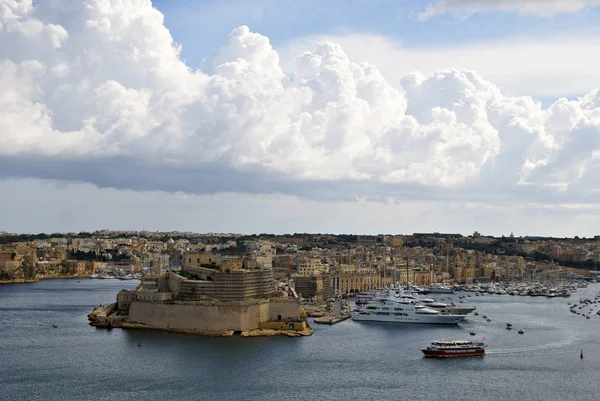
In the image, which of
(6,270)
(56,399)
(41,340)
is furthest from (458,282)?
(56,399)

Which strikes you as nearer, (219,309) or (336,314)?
(219,309)

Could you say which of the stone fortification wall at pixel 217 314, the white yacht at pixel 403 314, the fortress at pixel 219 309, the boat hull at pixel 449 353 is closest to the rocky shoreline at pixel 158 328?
the fortress at pixel 219 309

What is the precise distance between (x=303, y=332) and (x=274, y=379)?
33.2 feet

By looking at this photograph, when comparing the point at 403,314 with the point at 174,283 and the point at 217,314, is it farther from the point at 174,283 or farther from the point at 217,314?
the point at 174,283

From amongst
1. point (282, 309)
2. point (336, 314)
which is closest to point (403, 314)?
point (336, 314)

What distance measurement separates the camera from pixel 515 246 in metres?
131

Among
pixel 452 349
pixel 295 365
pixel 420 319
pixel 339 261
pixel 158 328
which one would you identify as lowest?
pixel 295 365

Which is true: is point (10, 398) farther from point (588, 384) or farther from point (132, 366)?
point (588, 384)

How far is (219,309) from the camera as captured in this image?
37.5m

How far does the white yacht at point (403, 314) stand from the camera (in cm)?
4475

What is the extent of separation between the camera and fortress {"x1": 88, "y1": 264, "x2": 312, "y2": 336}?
37.4m

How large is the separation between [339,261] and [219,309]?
5098 centimetres

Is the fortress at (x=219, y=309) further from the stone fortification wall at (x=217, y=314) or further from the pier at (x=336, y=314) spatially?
the pier at (x=336, y=314)

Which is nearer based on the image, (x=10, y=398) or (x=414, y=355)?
(x=10, y=398)
